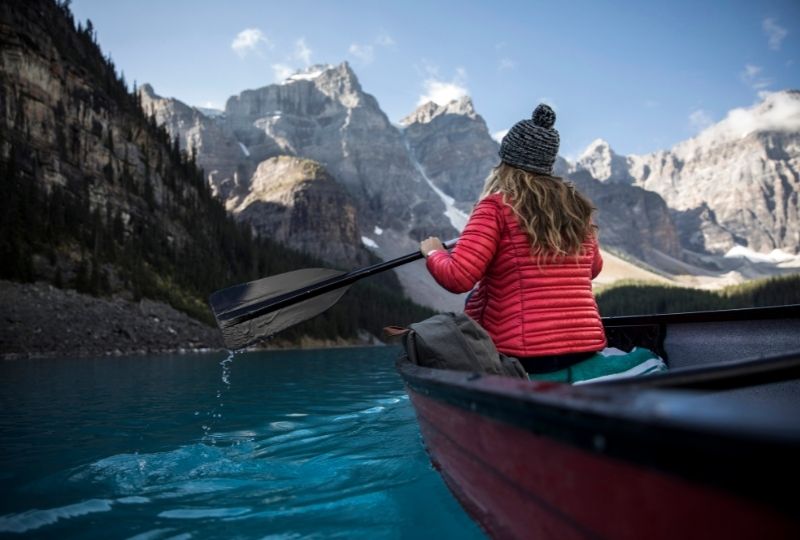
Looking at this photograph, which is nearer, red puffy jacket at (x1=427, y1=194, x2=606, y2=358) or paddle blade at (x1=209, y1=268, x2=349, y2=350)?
red puffy jacket at (x1=427, y1=194, x2=606, y2=358)

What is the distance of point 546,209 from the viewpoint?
3361 millimetres

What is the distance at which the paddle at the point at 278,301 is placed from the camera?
543cm

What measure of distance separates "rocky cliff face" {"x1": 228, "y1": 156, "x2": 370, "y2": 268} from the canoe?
440 feet

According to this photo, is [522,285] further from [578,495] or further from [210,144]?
[210,144]

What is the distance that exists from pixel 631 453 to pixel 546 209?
7.53 feet

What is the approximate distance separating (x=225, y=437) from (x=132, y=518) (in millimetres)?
2768

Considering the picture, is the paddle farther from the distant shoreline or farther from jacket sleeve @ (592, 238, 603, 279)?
the distant shoreline

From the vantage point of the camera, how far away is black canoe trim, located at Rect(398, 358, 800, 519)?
1.00m

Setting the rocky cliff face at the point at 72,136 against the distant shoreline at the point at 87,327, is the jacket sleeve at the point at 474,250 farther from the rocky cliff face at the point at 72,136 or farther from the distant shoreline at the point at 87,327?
the rocky cliff face at the point at 72,136

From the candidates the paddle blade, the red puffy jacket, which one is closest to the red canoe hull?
the red puffy jacket

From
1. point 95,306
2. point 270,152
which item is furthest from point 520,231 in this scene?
point 270,152

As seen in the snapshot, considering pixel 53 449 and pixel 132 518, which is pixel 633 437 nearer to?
pixel 132 518

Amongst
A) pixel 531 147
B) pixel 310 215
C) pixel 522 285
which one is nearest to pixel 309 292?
pixel 522 285

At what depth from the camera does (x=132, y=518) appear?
129 inches
